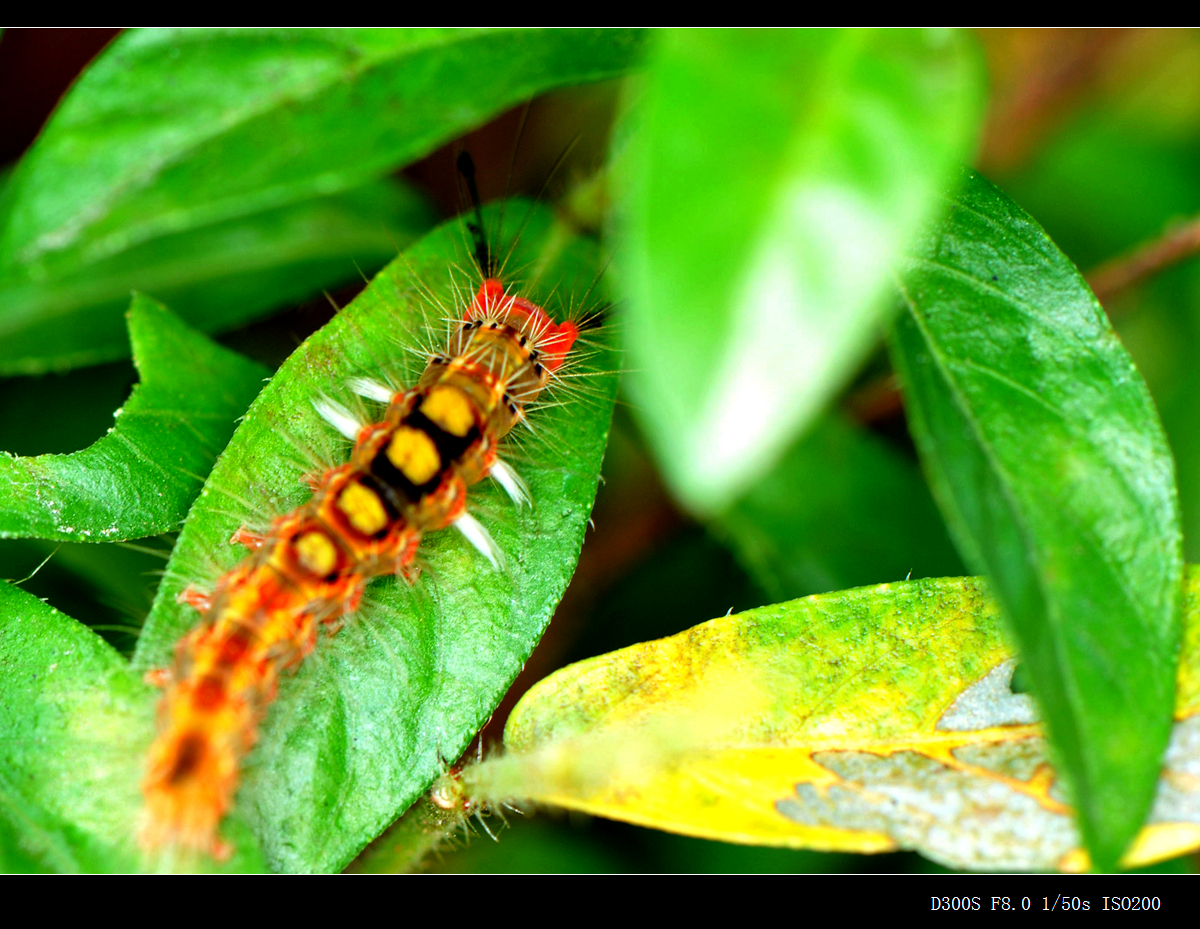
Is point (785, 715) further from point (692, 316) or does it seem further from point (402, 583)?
point (692, 316)

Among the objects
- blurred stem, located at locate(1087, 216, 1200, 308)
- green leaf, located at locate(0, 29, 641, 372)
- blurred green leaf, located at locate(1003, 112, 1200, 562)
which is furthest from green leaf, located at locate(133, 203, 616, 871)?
blurred green leaf, located at locate(1003, 112, 1200, 562)

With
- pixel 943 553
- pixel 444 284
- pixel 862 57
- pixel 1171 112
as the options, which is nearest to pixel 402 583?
pixel 444 284

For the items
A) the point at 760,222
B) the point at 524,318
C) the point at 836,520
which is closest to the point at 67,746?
the point at 524,318

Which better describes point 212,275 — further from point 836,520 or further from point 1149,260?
point 1149,260

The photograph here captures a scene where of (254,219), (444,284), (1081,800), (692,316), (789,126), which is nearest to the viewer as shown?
(692,316)

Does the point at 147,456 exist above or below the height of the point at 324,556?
above

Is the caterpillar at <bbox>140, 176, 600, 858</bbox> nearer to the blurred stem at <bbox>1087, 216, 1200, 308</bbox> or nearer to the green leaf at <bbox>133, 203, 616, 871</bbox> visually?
the green leaf at <bbox>133, 203, 616, 871</bbox>

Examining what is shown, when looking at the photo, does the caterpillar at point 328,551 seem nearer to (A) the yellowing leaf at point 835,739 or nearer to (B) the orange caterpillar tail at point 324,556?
(B) the orange caterpillar tail at point 324,556
